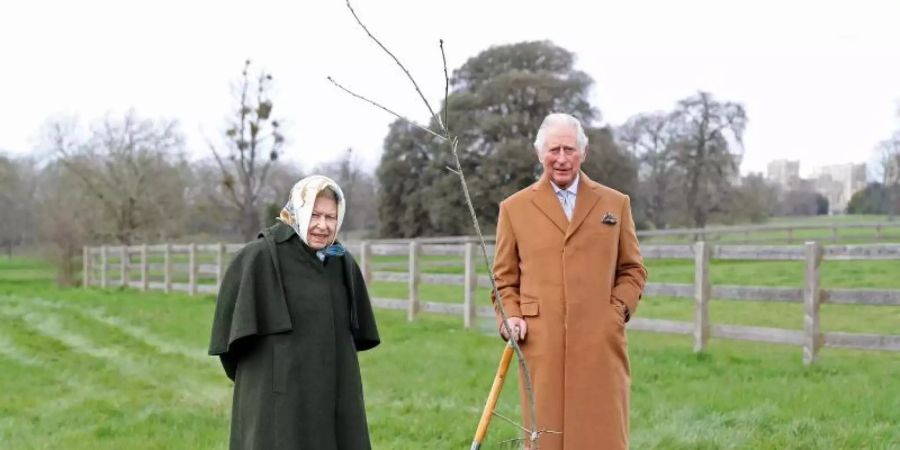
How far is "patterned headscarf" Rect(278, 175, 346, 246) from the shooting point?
3.21 m

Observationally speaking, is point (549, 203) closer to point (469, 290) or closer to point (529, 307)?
point (529, 307)

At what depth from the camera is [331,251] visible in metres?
3.37

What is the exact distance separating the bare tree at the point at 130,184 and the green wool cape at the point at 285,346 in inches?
1150

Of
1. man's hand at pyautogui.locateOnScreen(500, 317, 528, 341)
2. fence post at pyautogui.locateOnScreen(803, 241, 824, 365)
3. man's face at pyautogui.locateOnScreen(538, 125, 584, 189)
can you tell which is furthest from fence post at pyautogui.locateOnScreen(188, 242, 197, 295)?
man's face at pyautogui.locateOnScreen(538, 125, 584, 189)

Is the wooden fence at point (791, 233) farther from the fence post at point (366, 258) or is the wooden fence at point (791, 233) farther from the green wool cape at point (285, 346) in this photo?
the green wool cape at point (285, 346)

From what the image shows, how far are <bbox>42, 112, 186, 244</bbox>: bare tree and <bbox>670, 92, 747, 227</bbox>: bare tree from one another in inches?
795

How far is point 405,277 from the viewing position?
13.5 m

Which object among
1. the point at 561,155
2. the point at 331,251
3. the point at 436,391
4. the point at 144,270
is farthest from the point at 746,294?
the point at 144,270

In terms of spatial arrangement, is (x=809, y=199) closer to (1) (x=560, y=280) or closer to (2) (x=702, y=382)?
(2) (x=702, y=382)

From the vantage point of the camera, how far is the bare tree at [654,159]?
37.9m

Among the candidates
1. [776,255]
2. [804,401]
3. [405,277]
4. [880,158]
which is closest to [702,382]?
[804,401]

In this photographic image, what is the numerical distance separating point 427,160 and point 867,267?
21908 mm

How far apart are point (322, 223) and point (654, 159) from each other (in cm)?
3707

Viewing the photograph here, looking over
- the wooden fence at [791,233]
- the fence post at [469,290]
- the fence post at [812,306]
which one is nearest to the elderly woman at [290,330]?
the fence post at [812,306]
